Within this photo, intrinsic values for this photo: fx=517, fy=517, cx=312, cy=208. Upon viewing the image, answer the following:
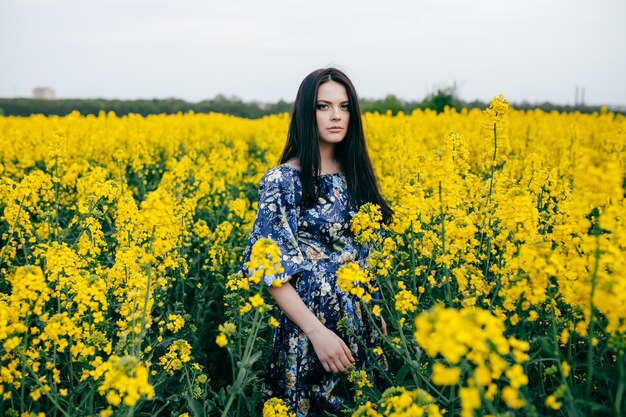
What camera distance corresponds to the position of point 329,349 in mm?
2453

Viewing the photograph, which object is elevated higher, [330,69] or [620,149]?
[330,69]

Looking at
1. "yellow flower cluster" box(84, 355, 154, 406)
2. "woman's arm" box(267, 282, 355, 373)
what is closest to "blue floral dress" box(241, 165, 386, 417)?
"woman's arm" box(267, 282, 355, 373)

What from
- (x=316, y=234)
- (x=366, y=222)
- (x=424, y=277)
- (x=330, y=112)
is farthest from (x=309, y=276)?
(x=330, y=112)

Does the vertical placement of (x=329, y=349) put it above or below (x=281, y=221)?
below

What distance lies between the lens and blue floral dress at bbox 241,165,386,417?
2664mm

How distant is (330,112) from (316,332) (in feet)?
4.08

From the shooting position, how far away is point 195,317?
379cm

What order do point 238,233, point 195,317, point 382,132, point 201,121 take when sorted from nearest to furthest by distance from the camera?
point 195,317 → point 238,233 → point 382,132 → point 201,121

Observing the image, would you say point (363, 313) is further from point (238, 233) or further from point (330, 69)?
point (238, 233)

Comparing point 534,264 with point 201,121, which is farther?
point 201,121

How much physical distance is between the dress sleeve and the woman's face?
0.39 m

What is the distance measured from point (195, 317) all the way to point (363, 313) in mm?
1415

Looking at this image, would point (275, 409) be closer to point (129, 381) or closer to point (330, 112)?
point (129, 381)

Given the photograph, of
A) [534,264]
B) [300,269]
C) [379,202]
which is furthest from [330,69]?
[534,264]
